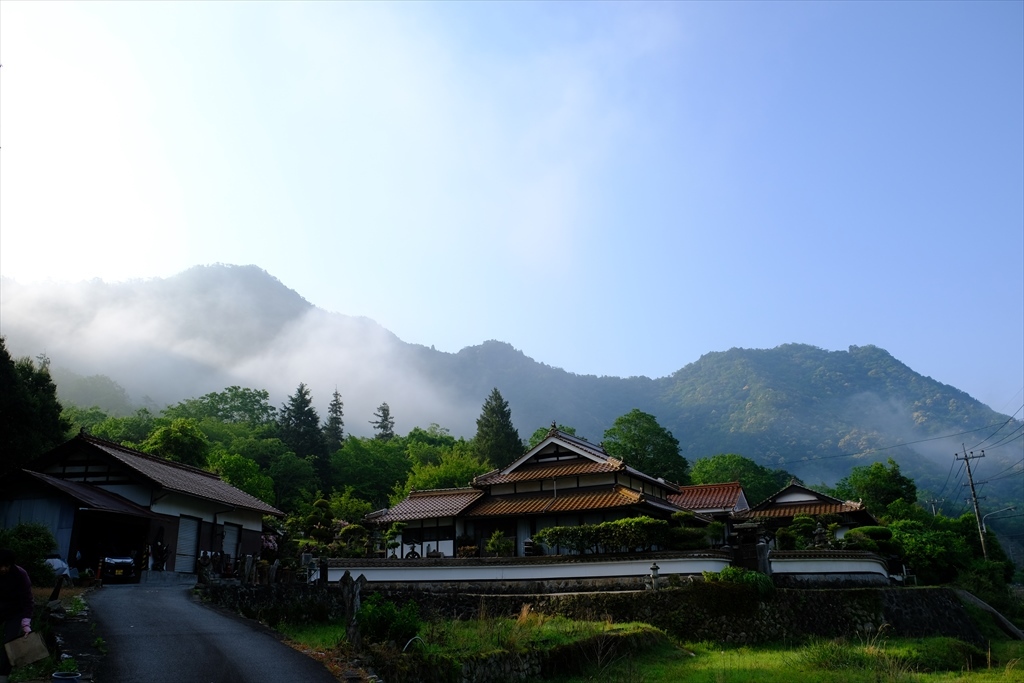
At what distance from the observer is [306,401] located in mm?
81625

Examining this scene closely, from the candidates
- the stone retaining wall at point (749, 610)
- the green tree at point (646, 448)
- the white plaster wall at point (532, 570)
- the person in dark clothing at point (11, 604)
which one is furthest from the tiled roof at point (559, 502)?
the green tree at point (646, 448)

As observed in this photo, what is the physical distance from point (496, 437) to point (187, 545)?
47.2 m

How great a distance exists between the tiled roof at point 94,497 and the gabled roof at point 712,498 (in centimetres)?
2861

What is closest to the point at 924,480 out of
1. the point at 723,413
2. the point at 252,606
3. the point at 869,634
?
the point at 723,413

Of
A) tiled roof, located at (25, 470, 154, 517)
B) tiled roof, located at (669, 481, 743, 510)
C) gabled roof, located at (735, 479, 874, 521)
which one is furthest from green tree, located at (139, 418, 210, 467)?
gabled roof, located at (735, 479, 874, 521)

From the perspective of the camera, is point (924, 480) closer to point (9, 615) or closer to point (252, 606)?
point (252, 606)

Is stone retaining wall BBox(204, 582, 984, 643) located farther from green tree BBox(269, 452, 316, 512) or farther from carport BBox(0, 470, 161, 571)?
green tree BBox(269, 452, 316, 512)

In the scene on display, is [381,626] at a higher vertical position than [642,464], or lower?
lower

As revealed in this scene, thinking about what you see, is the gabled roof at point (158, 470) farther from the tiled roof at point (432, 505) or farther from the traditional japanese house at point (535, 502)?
the traditional japanese house at point (535, 502)

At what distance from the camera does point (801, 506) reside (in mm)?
44250

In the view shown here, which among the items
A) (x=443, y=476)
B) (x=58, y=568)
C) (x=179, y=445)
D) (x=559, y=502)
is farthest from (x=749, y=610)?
(x=443, y=476)

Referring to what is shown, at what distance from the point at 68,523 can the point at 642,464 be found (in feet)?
164

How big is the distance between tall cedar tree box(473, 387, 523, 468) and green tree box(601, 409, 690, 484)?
11.3m

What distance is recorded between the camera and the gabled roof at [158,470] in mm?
30328
